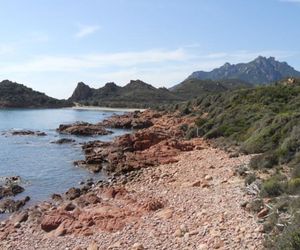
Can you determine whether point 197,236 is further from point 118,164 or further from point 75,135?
point 75,135

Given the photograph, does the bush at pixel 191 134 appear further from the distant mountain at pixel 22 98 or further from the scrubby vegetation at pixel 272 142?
the distant mountain at pixel 22 98

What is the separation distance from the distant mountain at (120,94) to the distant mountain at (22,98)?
1135 cm

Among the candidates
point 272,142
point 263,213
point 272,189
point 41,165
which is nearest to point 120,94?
point 41,165

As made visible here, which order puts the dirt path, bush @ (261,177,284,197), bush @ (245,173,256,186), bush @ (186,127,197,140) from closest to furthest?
the dirt path < bush @ (261,177,284,197) < bush @ (245,173,256,186) < bush @ (186,127,197,140)

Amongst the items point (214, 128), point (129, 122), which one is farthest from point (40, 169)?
point (129, 122)

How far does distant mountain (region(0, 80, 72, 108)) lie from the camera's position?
477 ft

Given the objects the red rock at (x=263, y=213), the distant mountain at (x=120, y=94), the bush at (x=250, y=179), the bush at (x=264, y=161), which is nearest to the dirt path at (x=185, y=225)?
the red rock at (x=263, y=213)

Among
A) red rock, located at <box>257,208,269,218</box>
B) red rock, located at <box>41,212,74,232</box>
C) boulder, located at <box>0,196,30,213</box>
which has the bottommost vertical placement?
boulder, located at <box>0,196,30,213</box>

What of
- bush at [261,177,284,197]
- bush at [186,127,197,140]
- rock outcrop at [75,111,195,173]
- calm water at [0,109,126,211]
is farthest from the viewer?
bush at [186,127,197,140]

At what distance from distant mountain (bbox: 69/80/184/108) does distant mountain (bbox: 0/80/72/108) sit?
11.4 metres

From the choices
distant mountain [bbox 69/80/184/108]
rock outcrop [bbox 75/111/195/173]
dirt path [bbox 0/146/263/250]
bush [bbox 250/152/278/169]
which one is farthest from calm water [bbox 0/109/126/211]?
distant mountain [bbox 69/80/184/108]

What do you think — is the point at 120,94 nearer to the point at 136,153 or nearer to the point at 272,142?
the point at 136,153

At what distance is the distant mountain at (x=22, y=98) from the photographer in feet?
477

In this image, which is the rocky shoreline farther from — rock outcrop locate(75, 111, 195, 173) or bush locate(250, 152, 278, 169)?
rock outcrop locate(75, 111, 195, 173)
